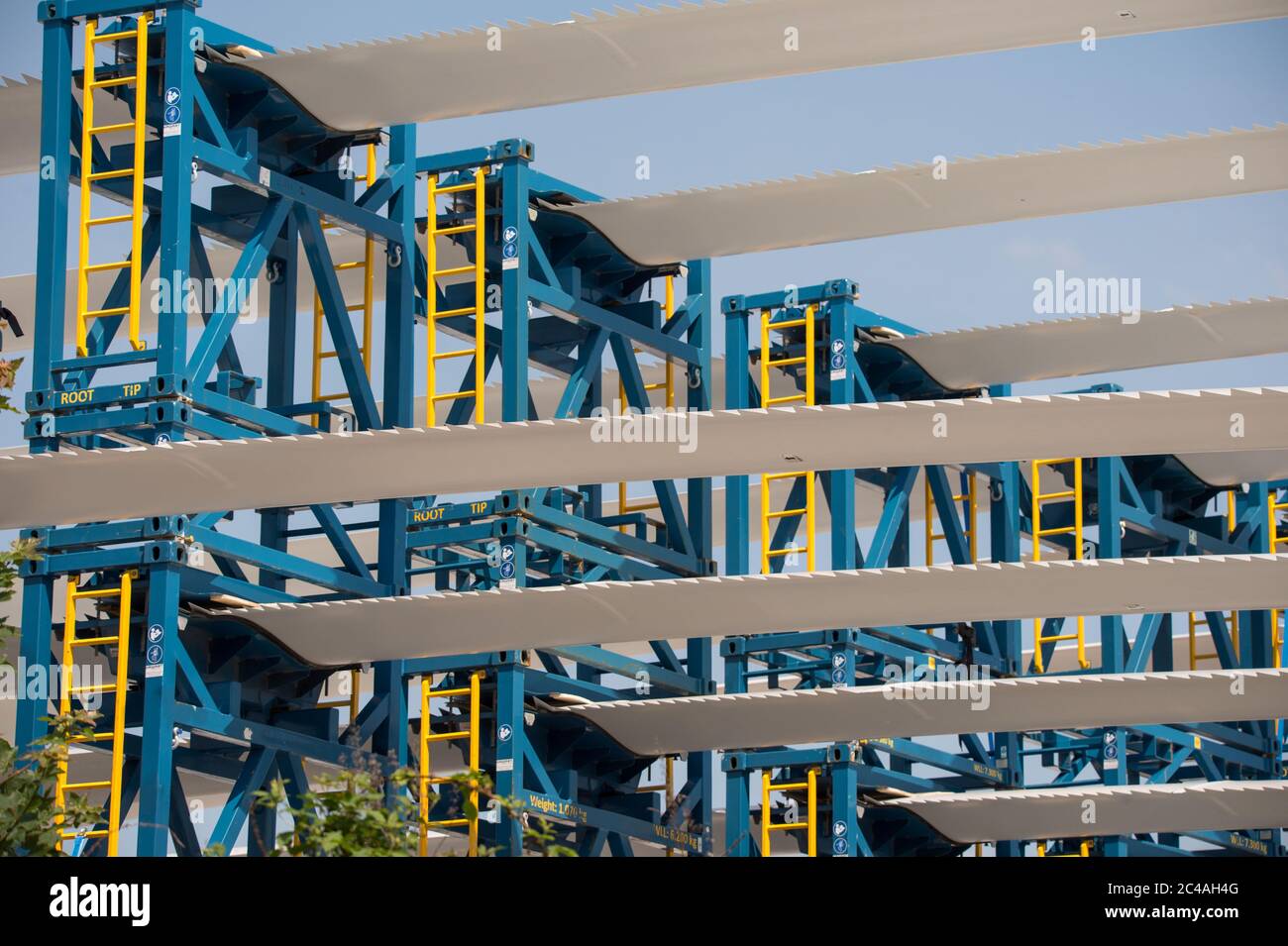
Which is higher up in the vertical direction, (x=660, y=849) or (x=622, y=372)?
(x=622, y=372)

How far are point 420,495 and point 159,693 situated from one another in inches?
108

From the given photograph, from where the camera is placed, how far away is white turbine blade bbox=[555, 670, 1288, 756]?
22.3m

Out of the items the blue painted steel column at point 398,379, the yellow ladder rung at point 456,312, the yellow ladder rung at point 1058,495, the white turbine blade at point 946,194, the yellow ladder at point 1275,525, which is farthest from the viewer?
the yellow ladder at point 1275,525

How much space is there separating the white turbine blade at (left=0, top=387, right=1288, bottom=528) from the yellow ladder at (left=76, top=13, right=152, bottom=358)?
60.0 inches

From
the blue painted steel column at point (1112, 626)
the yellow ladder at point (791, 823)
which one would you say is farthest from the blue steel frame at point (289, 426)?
the blue painted steel column at point (1112, 626)

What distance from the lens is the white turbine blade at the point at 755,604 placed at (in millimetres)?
20578

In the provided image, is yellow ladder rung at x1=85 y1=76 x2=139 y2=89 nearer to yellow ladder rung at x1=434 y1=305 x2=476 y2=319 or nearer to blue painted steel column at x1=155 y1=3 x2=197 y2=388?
blue painted steel column at x1=155 y1=3 x2=197 y2=388

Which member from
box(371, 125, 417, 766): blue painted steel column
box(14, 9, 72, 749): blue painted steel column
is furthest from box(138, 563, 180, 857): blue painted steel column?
box(371, 125, 417, 766): blue painted steel column

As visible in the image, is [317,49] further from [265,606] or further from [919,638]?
[919,638]

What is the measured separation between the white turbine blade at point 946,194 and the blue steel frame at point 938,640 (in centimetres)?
217

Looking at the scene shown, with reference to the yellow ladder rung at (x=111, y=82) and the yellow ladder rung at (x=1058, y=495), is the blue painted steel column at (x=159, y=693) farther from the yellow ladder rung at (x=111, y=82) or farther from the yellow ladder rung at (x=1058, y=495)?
the yellow ladder rung at (x=1058, y=495)
